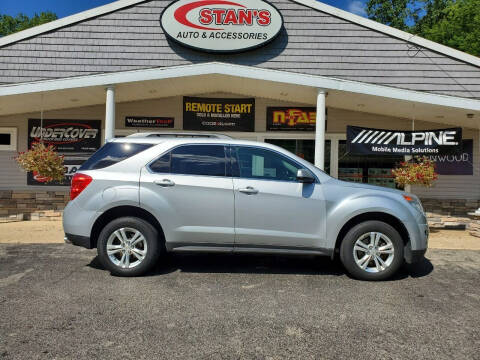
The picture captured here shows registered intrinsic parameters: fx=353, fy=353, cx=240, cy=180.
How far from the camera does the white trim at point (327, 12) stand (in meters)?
8.84

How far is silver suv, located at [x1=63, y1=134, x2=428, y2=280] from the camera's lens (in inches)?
176

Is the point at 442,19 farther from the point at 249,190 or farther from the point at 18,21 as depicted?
the point at 18,21

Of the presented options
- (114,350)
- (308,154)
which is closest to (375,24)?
(308,154)

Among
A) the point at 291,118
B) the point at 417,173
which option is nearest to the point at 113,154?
the point at 417,173

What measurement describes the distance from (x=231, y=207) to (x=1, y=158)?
31.7 ft

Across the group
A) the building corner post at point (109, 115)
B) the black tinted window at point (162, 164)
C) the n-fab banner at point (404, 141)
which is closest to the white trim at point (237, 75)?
the building corner post at point (109, 115)

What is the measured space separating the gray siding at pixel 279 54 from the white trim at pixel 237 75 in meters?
0.27

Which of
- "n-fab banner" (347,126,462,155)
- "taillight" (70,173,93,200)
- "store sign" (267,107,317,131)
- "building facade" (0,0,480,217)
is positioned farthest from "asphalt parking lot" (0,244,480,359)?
"store sign" (267,107,317,131)

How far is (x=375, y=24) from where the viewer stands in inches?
356

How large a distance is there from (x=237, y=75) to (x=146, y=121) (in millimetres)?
3678

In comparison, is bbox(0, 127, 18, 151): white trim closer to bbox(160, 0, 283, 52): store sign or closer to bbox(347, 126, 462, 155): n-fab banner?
bbox(160, 0, 283, 52): store sign

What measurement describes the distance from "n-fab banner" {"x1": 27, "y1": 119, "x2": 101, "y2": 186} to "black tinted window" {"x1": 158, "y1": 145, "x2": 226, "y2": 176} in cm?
729

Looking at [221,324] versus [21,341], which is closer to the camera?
[21,341]

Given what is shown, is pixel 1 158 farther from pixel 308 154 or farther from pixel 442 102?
pixel 442 102
